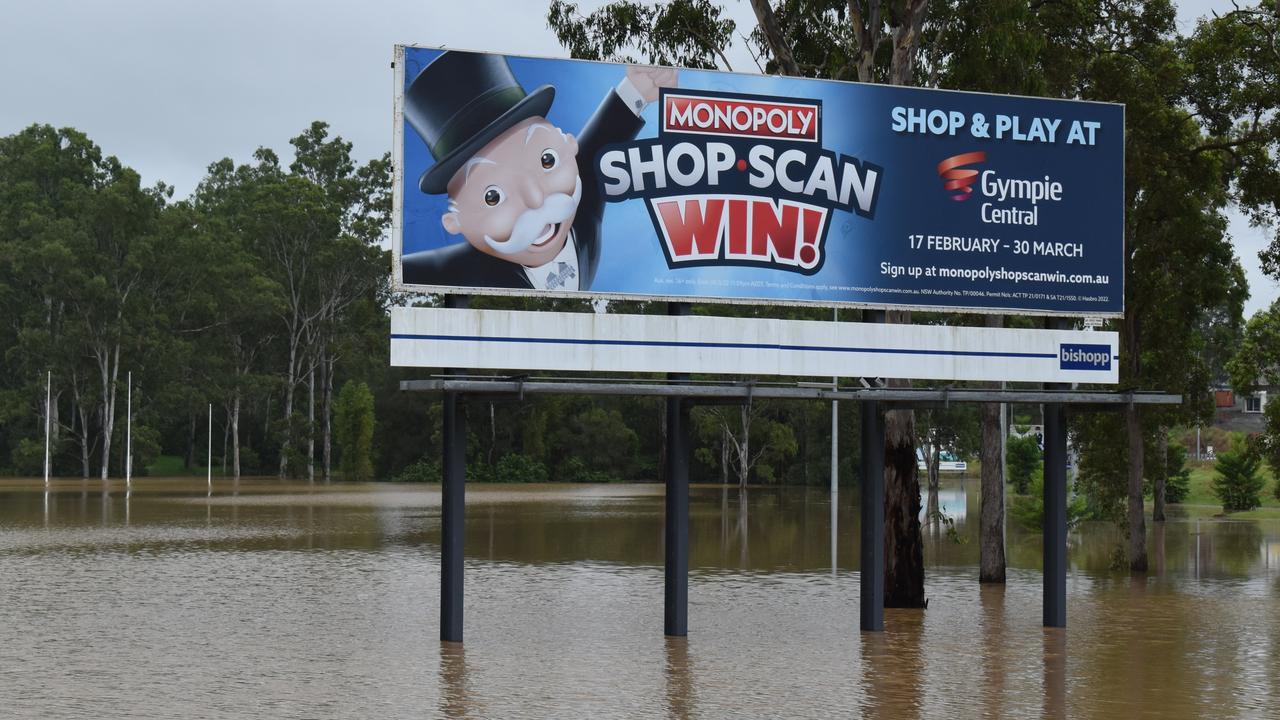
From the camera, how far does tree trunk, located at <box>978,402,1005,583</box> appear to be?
30.4 metres

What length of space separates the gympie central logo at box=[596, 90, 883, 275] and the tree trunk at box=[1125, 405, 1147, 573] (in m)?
16.6

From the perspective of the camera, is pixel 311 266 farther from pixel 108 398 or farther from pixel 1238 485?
pixel 1238 485

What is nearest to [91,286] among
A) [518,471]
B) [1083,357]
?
[518,471]

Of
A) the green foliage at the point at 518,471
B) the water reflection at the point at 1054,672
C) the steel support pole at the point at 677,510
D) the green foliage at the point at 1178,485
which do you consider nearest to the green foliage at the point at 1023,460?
the green foliage at the point at 1178,485

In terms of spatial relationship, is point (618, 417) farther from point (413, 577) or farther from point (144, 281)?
point (413, 577)

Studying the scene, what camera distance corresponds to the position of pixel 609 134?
19.0m

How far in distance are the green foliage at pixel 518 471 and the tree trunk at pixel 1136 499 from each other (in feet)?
199

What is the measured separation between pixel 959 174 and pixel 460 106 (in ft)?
21.2

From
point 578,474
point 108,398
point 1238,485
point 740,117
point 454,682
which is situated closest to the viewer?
point 454,682

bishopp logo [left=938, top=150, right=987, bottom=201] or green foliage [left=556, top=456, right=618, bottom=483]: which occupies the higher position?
bishopp logo [left=938, top=150, right=987, bottom=201]

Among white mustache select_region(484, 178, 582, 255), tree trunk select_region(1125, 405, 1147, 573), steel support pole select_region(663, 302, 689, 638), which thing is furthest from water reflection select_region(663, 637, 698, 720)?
tree trunk select_region(1125, 405, 1147, 573)

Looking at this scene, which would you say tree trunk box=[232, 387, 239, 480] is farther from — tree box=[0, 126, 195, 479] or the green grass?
the green grass

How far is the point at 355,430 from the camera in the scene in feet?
310

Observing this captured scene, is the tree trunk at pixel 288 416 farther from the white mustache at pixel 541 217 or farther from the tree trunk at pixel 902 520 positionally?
the white mustache at pixel 541 217
